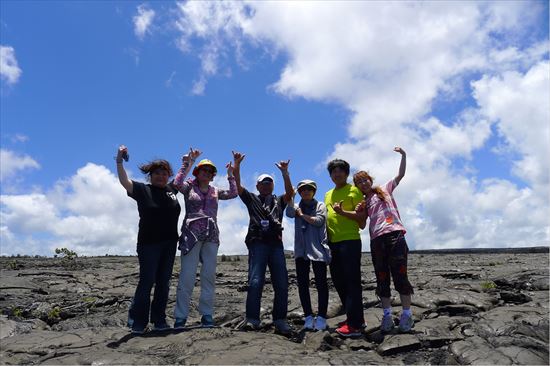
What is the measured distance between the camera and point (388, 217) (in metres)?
6.24

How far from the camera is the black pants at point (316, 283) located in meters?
6.54

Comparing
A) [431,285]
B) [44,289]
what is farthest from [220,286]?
[431,285]

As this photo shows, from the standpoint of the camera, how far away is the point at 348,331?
244 inches

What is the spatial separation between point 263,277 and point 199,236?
1193 millimetres

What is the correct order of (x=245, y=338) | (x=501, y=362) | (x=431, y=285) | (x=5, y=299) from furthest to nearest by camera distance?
(x=431, y=285) < (x=5, y=299) < (x=245, y=338) < (x=501, y=362)

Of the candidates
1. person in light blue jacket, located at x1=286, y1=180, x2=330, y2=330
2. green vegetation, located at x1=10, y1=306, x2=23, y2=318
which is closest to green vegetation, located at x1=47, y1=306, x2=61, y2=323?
green vegetation, located at x1=10, y1=306, x2=23, y2=318

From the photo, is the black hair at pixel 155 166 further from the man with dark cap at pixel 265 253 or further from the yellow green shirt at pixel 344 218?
the yellow green shirt at pixel 344 218

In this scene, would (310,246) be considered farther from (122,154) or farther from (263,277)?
(122,154)

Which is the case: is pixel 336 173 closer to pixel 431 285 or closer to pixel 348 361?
pixel 348 361

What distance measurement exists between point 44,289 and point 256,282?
8.36m

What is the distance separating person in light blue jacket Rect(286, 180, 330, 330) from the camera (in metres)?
6.53

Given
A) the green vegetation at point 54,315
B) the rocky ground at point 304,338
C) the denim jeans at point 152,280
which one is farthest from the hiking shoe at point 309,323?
the green vegetation at point 54,315

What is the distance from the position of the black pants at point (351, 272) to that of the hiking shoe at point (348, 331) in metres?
0.06

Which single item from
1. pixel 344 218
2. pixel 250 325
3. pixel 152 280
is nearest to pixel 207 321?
pixel 250 325
